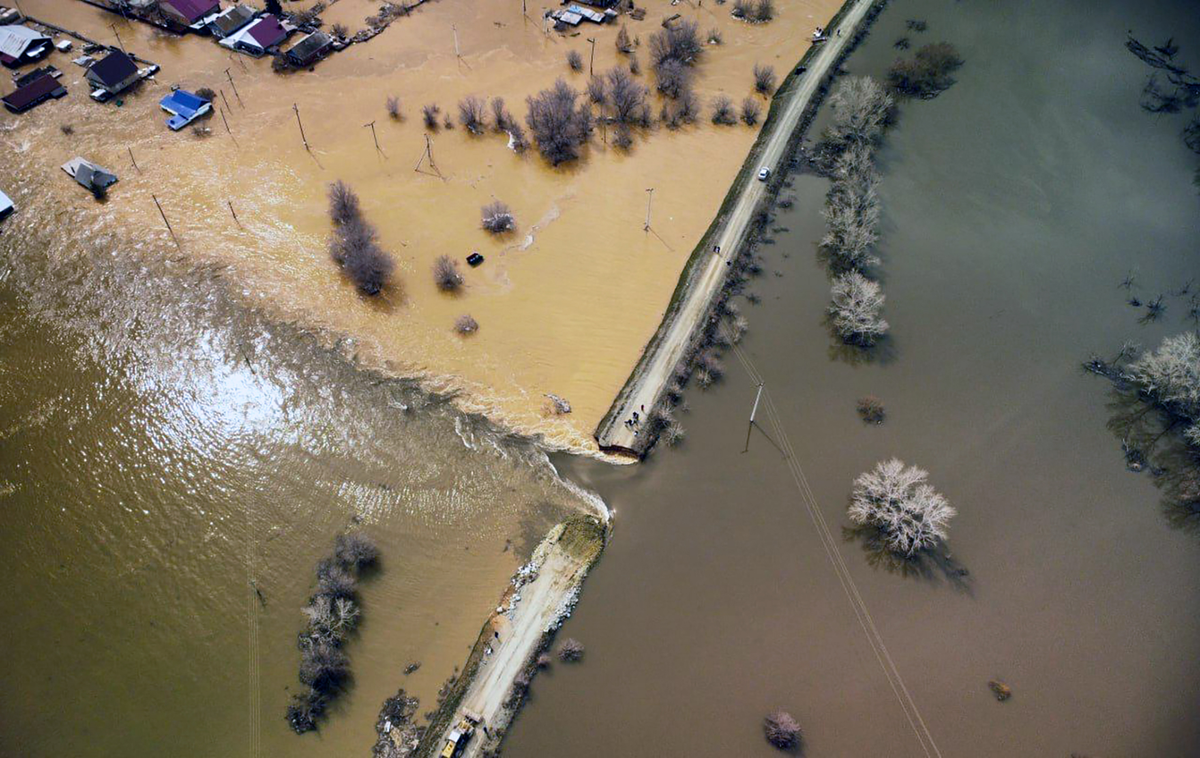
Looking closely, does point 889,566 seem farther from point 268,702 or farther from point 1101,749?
point 268,702

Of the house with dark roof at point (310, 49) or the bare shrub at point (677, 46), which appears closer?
the house with dark roof at point (310, 49)

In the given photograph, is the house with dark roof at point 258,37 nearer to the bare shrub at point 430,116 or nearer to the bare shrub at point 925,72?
the bare shrub at point 430,116

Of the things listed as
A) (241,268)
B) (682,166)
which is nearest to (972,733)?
(682,166)

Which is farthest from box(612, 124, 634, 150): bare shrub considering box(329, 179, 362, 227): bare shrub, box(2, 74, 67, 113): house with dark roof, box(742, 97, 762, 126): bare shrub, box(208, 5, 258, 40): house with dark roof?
box(2, 74, 67, 113): house with dark roof

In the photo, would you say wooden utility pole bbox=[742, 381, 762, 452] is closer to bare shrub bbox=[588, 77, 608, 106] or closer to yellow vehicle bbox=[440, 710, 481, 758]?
yellow vehicle bbox=[440, 710, 481, 758]

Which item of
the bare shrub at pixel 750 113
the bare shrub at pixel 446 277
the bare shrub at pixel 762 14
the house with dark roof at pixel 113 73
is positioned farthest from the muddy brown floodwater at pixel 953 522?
the house with dark roof at pixel 113 73
